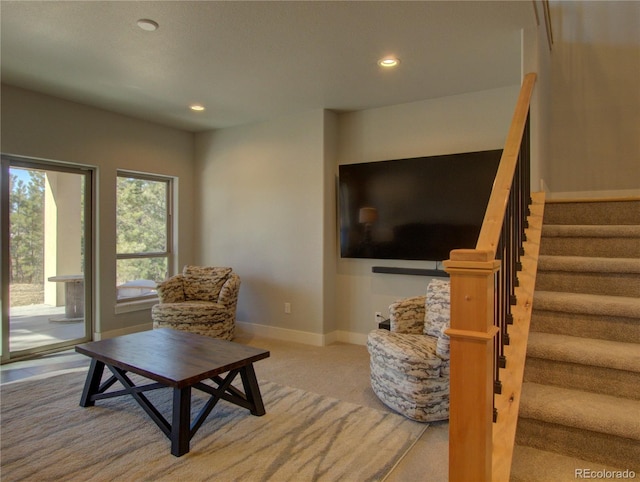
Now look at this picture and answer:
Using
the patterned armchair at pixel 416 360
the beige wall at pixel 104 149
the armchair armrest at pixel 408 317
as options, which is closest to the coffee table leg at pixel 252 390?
the patterned armchair at pixel 416 360

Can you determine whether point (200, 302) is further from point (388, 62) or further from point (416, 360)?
point (388, 62)

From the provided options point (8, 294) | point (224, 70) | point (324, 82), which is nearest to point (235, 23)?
point (224, 70)

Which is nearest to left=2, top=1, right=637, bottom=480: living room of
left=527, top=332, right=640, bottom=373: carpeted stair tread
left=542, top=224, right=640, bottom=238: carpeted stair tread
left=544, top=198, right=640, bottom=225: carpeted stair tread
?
left=544, top=198, right=640, bottom=225: carpeted stair tread

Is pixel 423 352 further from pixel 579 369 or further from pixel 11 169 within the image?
pixel 11 169

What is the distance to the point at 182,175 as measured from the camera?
5391 mm

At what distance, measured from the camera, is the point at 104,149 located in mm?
4504

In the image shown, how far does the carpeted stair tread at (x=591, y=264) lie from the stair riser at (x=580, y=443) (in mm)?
954

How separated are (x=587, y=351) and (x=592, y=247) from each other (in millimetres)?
974

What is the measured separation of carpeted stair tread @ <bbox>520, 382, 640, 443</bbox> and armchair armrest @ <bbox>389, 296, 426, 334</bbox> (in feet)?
4.46

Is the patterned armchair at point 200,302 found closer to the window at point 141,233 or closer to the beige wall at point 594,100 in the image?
the window at point 141,233

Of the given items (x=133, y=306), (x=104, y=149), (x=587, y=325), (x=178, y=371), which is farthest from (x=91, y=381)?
(x=587, y=325)

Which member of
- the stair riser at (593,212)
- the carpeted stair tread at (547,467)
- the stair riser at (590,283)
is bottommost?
the carpeted stair tread at (547,467)

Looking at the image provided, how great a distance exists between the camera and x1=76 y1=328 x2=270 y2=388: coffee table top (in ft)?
7.39
